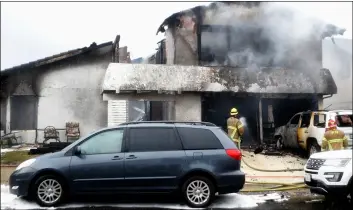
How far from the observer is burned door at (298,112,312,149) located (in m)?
12.6

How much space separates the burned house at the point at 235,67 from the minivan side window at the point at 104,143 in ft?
22.3

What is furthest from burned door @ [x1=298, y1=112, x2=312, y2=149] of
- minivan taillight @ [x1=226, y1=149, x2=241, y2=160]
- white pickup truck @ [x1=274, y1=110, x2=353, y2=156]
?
minivan taillight @ [x1=226, y1=149, x2=241, y2=160]

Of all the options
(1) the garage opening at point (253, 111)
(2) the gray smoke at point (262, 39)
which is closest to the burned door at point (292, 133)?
(1) the garage opening at point (253, 111)

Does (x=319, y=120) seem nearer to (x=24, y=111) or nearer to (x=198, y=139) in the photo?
(x=198, y=139)

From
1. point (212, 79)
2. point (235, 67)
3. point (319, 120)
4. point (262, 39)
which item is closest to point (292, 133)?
point (319, 120)

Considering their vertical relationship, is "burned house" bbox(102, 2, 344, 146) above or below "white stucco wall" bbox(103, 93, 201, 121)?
above

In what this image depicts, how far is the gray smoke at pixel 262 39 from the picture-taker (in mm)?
15578

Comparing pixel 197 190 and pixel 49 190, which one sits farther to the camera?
pixel 197 190

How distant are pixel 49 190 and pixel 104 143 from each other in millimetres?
1289

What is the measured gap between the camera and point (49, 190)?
21.3ft

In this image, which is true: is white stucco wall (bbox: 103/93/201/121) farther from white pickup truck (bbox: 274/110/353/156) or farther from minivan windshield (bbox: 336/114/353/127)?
minivan windshield (bbox: 336/114/353/127)

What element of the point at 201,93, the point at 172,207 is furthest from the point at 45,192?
the point at 201,93

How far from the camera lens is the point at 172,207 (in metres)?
6.63

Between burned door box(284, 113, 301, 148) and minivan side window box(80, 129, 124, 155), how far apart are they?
28.1 ft
